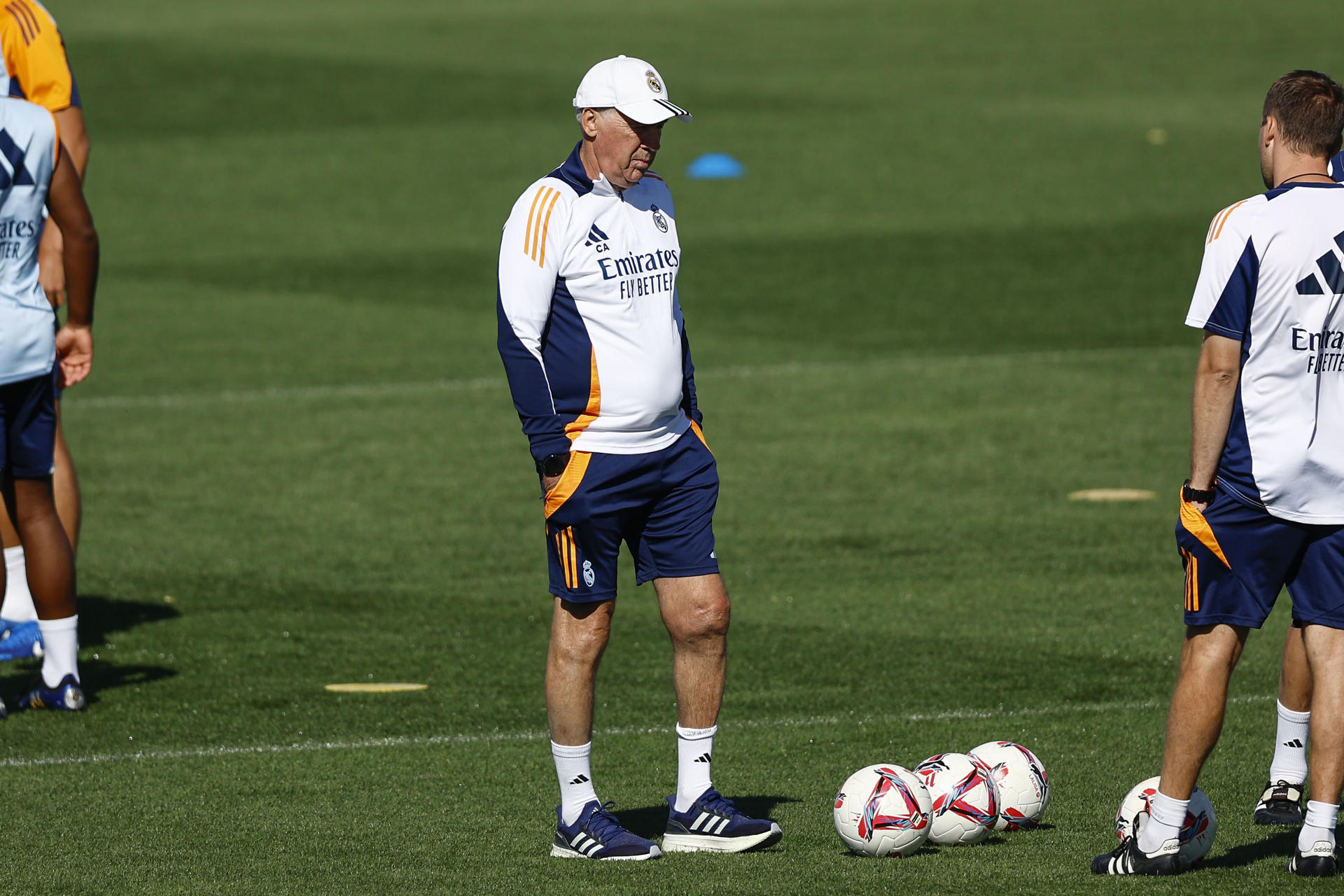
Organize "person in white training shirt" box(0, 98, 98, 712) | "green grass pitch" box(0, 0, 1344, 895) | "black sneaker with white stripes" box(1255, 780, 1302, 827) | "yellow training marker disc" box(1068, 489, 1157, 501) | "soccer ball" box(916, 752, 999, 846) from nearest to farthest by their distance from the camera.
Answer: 1. "soccer ball" box(916, 752, 999, 846)
2. "black sneaker with white stripes" box(1255, 780, 1302, 827)
3. "green grass pitch" box(0, 0, 1344, 895)
4. "person in white training shirt" box(0, 98, 98, 712)
5. "yellow training marker disc" box(1068, 489, 1157, 501)

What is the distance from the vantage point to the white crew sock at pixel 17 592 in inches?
360

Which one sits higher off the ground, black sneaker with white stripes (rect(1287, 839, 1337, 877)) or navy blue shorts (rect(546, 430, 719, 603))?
navy blue shorts (rect(546, 430, 719, 603))

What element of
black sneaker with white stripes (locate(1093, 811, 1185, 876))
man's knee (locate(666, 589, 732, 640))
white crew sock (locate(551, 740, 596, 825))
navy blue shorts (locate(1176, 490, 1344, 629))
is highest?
navy blue shorts (locate(1176, 490, 1344, 629))

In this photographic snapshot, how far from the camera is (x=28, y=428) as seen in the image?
25.2ft

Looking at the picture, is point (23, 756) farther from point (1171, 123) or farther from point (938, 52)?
point (938, 52)

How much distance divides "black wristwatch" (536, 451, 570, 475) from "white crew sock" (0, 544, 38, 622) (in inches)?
155

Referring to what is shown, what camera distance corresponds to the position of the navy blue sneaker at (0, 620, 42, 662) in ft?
28.9

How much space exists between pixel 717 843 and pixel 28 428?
3.16 meters

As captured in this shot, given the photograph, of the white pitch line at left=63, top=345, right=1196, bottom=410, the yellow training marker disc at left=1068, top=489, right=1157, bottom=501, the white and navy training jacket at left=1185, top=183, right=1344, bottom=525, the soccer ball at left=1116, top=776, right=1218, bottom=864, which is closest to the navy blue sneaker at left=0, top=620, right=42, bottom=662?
the soccer ball at left=1116, top=776, right=1218, bottom=864

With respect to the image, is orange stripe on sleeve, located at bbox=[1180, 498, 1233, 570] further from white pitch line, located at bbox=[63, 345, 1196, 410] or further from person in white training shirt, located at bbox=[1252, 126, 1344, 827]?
white pitch line, located at bbox=[63, 345, 1196, 410]

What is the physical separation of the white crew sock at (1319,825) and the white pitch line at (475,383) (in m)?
→ 10.0

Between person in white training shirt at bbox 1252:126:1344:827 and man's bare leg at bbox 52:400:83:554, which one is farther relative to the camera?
man's bare leg at bbox 52:400:83:554

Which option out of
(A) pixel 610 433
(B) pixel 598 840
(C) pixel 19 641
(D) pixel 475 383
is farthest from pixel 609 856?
(D) pixel 475 383

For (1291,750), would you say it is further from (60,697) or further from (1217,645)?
(60,697)
